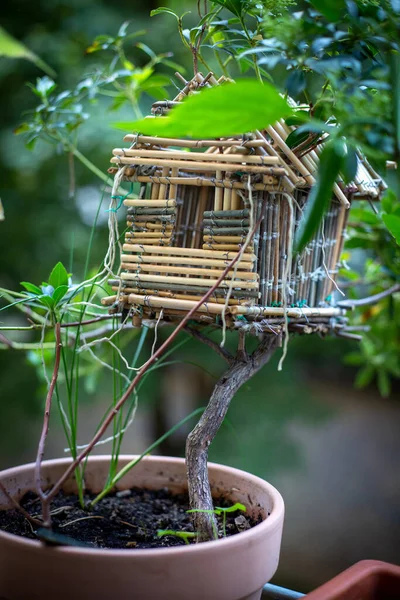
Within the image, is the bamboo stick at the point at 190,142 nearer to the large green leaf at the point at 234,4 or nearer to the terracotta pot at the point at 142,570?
the large green leaf at the point at 234,4

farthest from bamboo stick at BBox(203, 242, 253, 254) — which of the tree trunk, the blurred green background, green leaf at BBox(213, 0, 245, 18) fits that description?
the blurred green background

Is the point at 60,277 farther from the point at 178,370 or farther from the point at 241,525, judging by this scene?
the point at 178,370

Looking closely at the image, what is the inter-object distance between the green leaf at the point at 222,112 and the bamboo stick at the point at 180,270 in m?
0.17

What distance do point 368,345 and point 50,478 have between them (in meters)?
0.70

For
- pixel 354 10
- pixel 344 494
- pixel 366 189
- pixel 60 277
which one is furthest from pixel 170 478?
pixel 344 494

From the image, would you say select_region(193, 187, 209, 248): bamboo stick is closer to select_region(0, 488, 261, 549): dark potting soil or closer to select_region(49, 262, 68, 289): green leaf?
select_region(49, 262, 68, 289): green leaf

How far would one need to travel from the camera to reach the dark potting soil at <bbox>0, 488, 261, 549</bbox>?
58cm

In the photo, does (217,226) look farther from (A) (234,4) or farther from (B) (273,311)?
(A) (234,4)

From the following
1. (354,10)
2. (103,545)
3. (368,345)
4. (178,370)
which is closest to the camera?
(354,10)

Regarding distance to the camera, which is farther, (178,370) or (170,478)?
(178,370)

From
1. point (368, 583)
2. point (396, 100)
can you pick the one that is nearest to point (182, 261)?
point (396, 100)

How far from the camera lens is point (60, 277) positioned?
61cm

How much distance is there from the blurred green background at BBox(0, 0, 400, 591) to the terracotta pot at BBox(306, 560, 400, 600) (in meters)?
0.83

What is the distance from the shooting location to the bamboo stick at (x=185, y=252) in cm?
55
